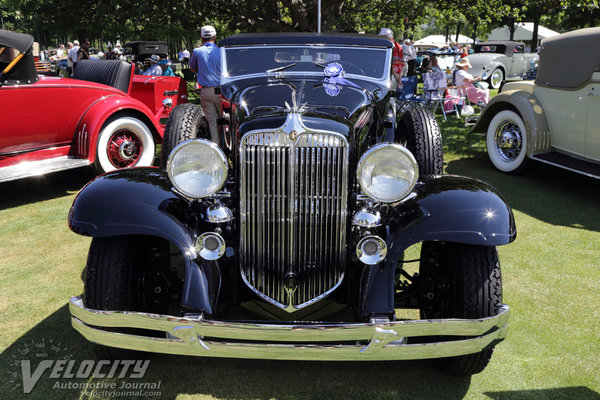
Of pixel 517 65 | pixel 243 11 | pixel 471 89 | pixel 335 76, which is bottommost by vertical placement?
pixel 471 89

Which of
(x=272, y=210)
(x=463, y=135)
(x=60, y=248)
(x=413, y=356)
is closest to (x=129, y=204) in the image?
(x=272, y=210)

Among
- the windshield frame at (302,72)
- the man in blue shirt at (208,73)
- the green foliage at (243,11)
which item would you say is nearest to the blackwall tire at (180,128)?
the windshield frame at (302,72)

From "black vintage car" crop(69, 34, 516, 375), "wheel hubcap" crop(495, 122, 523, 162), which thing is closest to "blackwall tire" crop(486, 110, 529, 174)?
"wheel hubcap" crop(495, 122, 523, 162)

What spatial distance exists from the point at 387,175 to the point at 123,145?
464cm

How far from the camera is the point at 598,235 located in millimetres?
4520

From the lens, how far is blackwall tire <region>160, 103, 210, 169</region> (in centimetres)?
Result: 409

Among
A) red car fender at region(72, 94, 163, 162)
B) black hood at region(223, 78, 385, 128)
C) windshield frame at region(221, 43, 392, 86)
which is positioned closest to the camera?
black hood at region(223, 78, 385, 128)

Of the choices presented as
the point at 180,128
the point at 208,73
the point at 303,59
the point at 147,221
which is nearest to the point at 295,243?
the point at 147,221

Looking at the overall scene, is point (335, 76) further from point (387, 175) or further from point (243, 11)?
point (243, 11)

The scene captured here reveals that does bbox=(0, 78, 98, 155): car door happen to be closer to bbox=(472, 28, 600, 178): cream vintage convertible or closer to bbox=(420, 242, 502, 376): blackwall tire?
bbox=(420, 242, 502, 376): blackwall tire

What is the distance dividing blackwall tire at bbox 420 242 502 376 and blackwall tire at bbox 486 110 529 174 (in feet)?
14.0

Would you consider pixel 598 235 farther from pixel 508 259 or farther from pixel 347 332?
pixel 347 332

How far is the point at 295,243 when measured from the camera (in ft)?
7.86

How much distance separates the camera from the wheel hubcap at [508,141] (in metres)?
6.41
